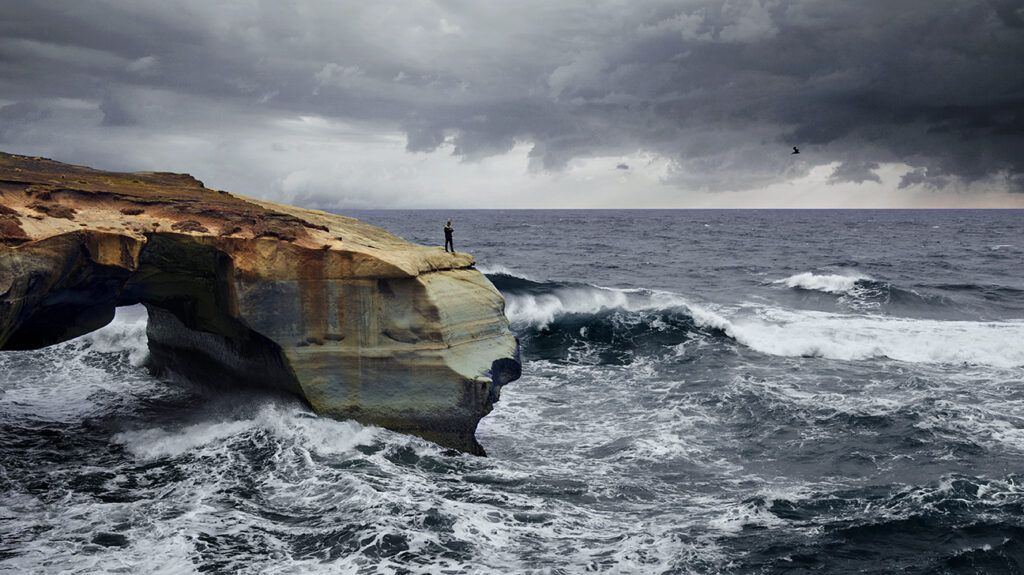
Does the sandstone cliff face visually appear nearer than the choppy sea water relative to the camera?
No

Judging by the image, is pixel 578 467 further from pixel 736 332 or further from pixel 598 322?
pixel 598 322

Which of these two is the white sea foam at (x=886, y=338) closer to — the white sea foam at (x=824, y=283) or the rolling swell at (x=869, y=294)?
the rolling swell at (x=869, y=294)

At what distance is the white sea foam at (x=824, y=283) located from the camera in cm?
3595

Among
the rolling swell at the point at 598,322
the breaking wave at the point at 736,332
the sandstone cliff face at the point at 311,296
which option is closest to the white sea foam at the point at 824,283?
the breaking wave at the point at 736,332

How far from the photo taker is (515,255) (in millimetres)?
55938

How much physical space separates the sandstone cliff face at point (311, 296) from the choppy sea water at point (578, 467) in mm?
820

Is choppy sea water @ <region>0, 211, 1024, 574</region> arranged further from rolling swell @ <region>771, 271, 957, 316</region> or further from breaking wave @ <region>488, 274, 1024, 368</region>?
rolling swell @ <region>771, 271, 957, 316</region>

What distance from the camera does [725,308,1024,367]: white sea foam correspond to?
22922 mm

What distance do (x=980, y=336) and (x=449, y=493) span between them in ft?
66.0

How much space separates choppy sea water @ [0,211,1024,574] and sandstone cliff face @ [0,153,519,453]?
2.69ft

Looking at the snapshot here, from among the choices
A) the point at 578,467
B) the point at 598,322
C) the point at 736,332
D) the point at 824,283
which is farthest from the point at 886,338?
the point at 578,467

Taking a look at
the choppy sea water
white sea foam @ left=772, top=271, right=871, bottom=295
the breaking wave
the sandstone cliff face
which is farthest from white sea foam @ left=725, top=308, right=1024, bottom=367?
the sandstone cliff face

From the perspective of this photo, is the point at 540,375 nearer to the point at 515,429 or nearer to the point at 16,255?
the point at 515,429

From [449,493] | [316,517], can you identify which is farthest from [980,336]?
[316,517]
